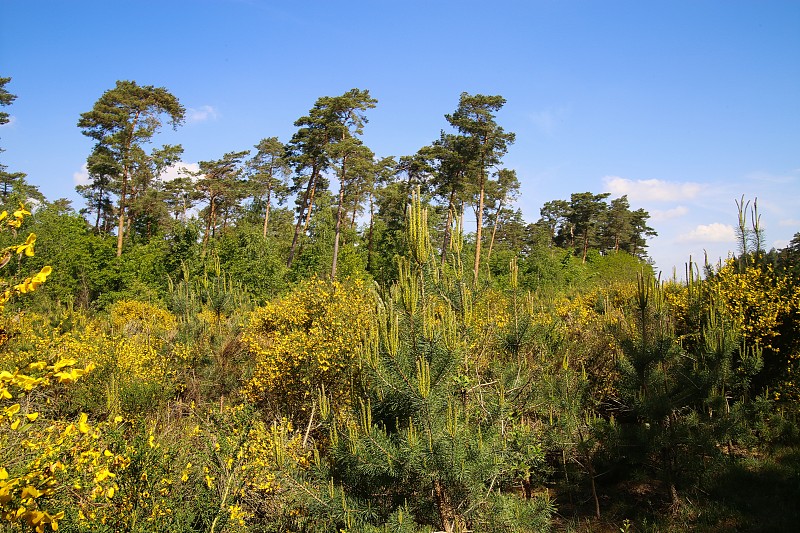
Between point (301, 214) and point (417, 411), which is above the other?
point (301, 214)

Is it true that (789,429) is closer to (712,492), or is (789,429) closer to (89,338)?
(712,492)

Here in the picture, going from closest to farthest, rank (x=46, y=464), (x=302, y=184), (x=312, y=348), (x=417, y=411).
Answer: (x=46, y=464)
(x=417, y=411)
(x=312, y=348)
(x=302, y=184)

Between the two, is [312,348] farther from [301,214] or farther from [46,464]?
[301,214]

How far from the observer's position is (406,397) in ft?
Answer: 18.2

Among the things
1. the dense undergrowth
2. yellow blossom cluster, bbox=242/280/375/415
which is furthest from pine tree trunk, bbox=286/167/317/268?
yellow blossom cluster, bbox=242/280/375/415

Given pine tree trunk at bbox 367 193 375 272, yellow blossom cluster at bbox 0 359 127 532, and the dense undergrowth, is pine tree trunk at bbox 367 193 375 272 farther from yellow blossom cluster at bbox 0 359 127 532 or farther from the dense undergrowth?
yellow blossom cluster at bbox 0 359 127 532

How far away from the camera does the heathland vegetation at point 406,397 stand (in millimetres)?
5305

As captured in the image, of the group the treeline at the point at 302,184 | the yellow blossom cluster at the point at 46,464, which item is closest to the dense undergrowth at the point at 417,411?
the yellow blossom cluster at the point at 46,464

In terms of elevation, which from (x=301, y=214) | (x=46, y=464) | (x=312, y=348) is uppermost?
(x=301, y=214)

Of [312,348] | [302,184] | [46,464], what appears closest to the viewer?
[46,464]

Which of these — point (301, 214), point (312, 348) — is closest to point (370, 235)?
point (301, 214)

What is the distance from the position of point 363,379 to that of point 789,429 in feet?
39.3

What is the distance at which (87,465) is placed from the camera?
5574 millimetres

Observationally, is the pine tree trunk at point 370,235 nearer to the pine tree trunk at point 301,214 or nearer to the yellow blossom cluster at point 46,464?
the pine tree trunk at point 301,214
